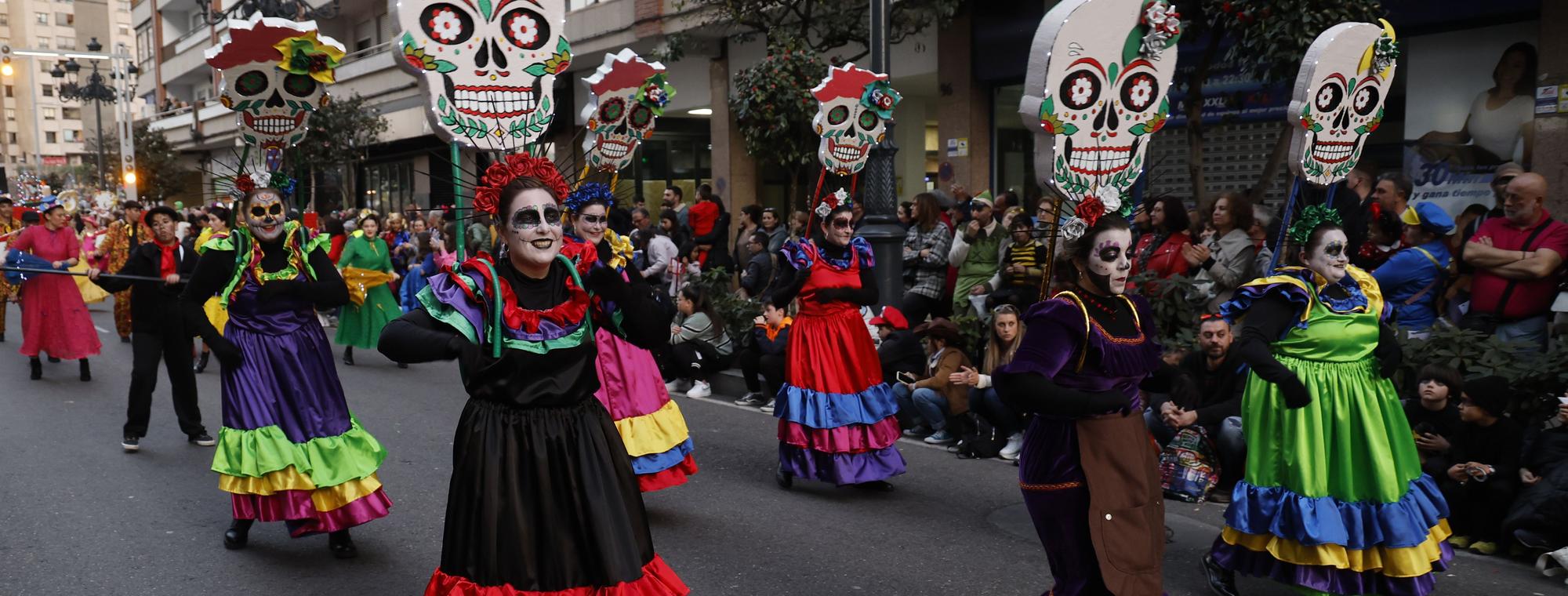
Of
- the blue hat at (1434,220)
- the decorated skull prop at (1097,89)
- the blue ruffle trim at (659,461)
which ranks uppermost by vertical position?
the decorated skull prop at (1097,89)

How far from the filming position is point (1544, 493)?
17.6 feet

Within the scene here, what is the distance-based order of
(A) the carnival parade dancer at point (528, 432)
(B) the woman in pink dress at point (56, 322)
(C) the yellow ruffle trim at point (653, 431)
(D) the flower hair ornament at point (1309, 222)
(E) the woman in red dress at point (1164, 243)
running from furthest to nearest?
1. (B) the woman in pink dress at point (56, 322)
2. (E) the woman in red dress at point (1164, 243)
3. (C) the yellow ruffle trim at point (653, 431)
4. (D) the flower hair ornament at point (1309, 222)
5. (A) the carnival parade dancer at point (528, 432)

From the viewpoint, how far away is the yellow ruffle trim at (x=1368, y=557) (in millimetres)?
4469

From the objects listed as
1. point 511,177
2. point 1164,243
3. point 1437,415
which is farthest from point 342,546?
point 1164,243

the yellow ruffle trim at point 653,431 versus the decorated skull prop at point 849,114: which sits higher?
the decorated skull prop at point 849,114

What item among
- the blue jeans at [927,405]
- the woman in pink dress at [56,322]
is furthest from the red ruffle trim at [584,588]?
the woman in pink dress at [56,322]

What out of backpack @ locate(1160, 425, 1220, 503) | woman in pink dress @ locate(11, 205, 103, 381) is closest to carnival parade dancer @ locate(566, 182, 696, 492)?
backpack @ locate(1160, 425, 1220, 503)

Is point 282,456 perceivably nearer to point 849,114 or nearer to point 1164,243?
point 849,114

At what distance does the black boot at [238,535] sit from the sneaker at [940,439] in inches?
176

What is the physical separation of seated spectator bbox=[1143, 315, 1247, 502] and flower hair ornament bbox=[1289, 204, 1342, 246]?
1011 millimetres

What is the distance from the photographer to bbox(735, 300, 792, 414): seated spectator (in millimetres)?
8508

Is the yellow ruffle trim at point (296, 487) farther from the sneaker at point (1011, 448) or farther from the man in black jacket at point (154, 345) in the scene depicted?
the sneaker at point (1011, 448)

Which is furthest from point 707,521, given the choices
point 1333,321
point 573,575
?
point 1333,321

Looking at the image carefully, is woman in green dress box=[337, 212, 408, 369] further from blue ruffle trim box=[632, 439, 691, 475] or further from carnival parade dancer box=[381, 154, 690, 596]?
carnival parade dancer box=[381, 154, 690, 596]
